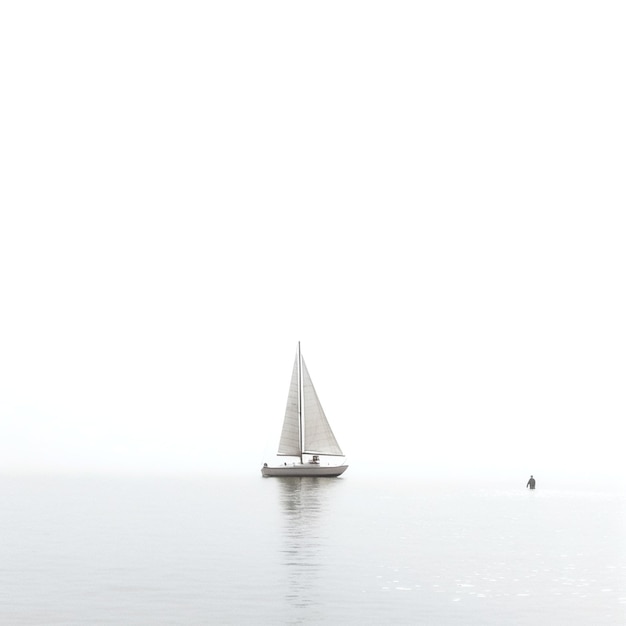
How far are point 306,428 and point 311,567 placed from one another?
87.4 meters

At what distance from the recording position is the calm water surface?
109 ft

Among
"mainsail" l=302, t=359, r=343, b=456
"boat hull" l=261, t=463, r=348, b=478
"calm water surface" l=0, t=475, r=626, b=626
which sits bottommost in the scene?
"calm water surface" l=0, t=475, r=626, b=626

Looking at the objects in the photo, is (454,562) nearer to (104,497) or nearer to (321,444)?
(104,497)

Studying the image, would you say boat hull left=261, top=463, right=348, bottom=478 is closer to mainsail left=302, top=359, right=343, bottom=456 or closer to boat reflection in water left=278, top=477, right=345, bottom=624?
mainsail left=302, top=359, right=343, bottom=456

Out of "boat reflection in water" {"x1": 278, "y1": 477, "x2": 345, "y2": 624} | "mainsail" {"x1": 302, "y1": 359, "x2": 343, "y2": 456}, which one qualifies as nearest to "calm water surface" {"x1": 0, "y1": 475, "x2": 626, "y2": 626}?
"boat reflection in water" {"x1": 278, "y1": 477, "x2": 345, "y2": 624}

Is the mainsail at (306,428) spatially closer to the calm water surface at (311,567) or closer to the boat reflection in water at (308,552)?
the boat reflection in water at (308,552)

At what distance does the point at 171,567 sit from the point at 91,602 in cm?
959

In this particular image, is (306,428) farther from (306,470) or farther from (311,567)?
(311,567)

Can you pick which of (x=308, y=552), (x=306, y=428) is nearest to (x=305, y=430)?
(x=306, y=428)

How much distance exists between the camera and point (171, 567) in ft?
144

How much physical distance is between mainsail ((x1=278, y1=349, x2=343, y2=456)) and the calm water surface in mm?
47254

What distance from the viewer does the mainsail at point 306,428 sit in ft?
429

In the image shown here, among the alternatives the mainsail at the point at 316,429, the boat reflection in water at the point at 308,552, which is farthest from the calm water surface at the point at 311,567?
the mainsail at the point at 316,429

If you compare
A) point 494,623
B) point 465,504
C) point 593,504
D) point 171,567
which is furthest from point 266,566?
point 593,504
